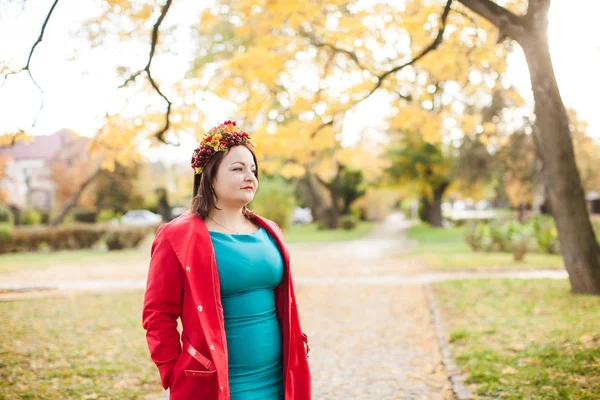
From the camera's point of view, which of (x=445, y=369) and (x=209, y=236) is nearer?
(x=209, y=236)

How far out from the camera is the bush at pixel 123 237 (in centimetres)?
2242

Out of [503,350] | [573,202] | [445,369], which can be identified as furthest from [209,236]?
[573,202]

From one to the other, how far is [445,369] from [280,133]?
5760mm

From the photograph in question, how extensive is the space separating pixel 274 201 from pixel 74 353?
21643 mm

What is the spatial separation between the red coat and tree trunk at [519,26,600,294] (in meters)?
6.87

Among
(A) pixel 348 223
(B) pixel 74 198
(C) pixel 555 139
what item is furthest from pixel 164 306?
(A) pixel 348 223

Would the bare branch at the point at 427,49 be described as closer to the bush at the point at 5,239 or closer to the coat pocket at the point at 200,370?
the coat pocket at the point at 200,370

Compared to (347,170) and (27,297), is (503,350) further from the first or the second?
(347,170)

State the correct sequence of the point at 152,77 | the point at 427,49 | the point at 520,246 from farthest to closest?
the point at 520,246
the point at 152,77
the point at 427,49

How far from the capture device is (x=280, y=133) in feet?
33.2

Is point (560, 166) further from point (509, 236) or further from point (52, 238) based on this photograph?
point (52, 238)

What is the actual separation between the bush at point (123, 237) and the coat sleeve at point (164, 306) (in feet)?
70.0

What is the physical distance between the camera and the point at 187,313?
2365 mm

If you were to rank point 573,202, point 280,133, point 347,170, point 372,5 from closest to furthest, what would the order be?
1. point 573,202
2. point 372,5
3. point 280,133
4. point 347,170
